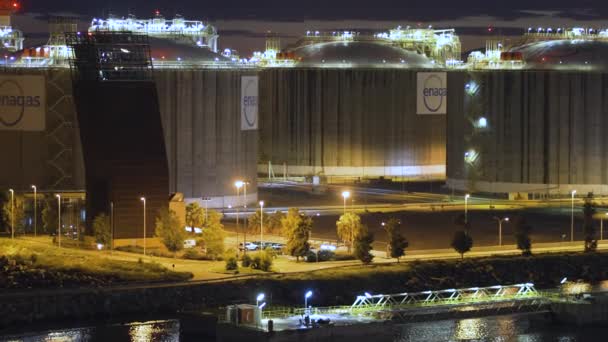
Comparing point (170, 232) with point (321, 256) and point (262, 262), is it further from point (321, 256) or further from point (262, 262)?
point (321, 256)

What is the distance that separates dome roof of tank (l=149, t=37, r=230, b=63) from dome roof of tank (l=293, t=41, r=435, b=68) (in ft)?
59.8

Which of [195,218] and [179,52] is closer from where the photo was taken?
[195,218]

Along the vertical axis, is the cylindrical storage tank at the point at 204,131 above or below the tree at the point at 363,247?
above

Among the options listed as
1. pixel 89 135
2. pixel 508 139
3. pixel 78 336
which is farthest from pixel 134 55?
pixel 508 139

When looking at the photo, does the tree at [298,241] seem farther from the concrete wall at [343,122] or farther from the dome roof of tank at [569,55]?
the concrete wall at [343,122]

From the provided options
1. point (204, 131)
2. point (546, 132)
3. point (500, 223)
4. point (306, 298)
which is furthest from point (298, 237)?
point (546, 132)

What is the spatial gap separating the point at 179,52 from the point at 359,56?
21.5 meters

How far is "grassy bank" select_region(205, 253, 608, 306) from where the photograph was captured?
5209 cm

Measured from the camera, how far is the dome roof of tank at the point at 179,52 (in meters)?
71.1

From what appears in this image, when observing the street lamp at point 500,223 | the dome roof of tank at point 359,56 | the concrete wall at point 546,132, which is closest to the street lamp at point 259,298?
the street lamp at point 500,223

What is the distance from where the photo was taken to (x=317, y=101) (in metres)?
90.6

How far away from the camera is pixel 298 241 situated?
57219 mm

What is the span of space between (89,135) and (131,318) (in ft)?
46.2

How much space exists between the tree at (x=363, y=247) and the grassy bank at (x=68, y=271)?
6511 mm
